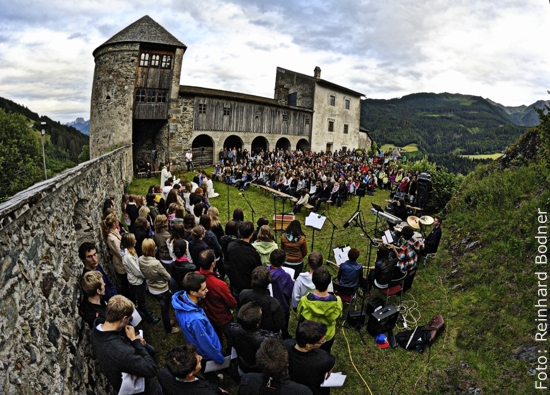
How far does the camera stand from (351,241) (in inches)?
395

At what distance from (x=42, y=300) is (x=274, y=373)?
2210mm

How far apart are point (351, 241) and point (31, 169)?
36.2 metres

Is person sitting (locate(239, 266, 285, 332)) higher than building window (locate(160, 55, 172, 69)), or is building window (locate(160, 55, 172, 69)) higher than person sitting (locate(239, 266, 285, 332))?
building window (locate(160, 55, 172, 69))

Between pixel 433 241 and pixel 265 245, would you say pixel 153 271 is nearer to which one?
pixel 265 245

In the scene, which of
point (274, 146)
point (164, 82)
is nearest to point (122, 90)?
point (164, 82)

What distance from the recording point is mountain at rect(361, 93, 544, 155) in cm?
10225

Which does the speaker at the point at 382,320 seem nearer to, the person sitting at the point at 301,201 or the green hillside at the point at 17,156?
the person sitting at the point at 301,201

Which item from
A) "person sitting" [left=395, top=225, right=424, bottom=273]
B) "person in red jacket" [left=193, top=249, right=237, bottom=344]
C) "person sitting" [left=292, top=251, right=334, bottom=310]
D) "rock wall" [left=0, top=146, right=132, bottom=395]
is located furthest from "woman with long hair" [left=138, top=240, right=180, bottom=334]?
"person sitting" [left=395, top=225, right=424, bottom=273]

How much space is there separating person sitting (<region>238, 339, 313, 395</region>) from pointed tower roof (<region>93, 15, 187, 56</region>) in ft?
75.9

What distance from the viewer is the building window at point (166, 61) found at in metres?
21.7

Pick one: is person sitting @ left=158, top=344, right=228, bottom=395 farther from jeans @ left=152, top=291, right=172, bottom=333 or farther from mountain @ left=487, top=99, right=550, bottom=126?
mountain @ left=487, top=99, right=550, bottom=126

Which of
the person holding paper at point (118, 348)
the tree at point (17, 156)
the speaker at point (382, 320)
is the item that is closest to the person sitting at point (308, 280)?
the speaker at point (382, 320)

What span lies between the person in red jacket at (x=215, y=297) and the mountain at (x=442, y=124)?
10196 cm

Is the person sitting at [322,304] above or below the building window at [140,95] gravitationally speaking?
below
